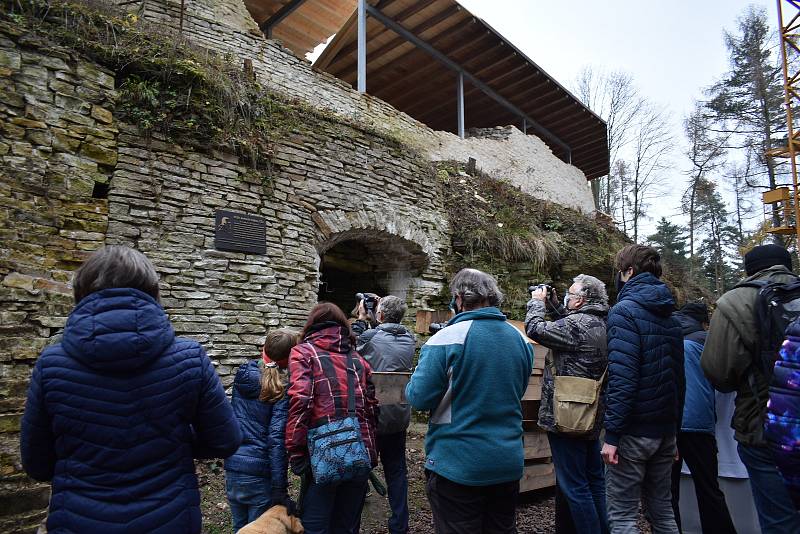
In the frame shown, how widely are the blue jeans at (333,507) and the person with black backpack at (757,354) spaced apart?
183 cm

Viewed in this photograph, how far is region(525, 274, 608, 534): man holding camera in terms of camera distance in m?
2.70

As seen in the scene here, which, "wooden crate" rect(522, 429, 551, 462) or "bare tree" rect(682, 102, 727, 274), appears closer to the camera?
"wooden crate" rect(522, 429, 551, 462)

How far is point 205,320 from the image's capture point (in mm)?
4723

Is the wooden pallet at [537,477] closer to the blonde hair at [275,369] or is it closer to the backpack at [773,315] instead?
the backpack at [773,315]

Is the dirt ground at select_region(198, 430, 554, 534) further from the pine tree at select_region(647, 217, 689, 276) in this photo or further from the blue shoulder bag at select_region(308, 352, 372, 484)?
the pine tree at select_region(647, 217, 689, 276)

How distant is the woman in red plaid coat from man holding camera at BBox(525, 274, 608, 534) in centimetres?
109

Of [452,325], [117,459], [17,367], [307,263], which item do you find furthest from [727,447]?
[17,367]

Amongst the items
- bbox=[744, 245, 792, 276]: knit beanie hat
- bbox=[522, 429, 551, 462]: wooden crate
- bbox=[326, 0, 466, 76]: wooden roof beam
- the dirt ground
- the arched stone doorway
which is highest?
bbox=[326, 0, 466, 76]: wooden roof beam

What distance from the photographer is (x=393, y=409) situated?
315cm

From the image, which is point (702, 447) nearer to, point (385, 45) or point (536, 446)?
point (536, 446)

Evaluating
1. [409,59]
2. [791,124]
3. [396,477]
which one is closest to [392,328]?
[396,477]

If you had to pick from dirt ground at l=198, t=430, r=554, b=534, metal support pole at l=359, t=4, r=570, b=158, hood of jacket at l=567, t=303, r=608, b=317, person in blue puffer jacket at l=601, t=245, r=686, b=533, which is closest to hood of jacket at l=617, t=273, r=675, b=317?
person in blue puffer jacket at l=601, t=245, r=686, b=533

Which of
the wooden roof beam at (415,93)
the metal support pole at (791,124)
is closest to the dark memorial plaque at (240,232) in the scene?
the wooden roof beam at (415,93)

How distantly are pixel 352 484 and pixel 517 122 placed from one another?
42.3ft
